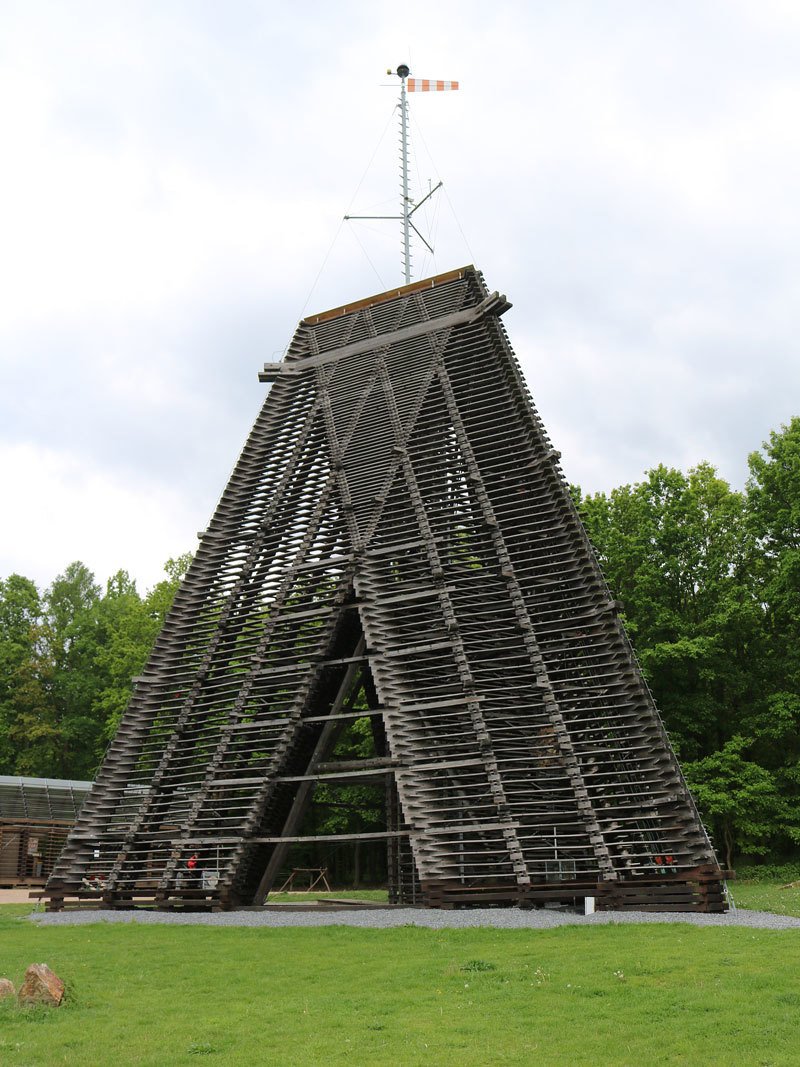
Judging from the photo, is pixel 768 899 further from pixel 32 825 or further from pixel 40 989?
pixel 32 825

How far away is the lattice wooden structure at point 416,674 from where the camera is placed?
1773 centimetres

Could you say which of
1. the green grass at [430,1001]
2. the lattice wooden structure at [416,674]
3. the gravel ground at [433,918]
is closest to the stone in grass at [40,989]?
the green grass at [430,1001]

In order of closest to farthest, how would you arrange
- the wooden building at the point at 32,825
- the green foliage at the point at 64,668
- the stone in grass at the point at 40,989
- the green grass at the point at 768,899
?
the stone in grass at the point at 40,989, the green grass at the point at 768,899, the wooden building at the point at 32,825, the green foliage at the point at 64,668

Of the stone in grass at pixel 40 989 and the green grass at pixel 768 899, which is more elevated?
the stone in grass at pixel 40 989

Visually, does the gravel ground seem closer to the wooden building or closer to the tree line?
the tree line

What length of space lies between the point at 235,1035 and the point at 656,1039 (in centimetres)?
329

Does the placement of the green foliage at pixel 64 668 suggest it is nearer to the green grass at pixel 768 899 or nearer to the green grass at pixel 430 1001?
the green grass at pixel 768 899

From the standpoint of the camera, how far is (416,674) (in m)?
20.8

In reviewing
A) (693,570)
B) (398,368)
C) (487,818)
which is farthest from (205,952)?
(693,570)

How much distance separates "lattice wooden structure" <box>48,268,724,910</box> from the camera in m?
17.7

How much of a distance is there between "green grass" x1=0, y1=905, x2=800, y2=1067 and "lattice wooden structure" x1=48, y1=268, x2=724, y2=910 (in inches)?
166

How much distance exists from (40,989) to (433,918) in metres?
7.98

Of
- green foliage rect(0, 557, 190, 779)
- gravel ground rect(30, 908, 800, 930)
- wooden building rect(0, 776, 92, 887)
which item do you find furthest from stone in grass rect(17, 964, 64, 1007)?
green foliage rect(0, 557, 190, 779)

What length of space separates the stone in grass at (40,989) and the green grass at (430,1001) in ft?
0.56
